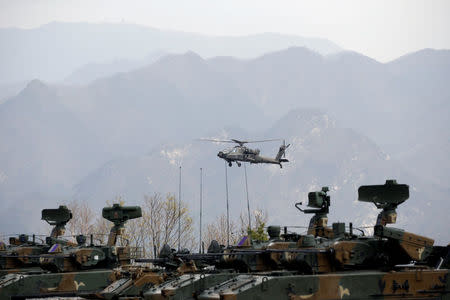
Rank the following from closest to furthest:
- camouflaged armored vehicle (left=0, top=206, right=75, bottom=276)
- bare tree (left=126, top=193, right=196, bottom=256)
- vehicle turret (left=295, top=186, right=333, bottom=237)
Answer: vehicle turret (left=295, top=186, right=333, bottom=237) < camouflaged armored vehicle (left=0, top=206, right=75, bottom=276) < bare tree (left=126, top=193, right=196, bottom=256)

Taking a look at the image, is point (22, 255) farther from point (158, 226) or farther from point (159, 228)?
point (159, 228)

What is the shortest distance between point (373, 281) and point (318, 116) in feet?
483

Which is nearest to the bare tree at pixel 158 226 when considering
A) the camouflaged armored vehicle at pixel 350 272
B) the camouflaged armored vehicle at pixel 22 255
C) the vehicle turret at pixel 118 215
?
the camouflaged armored vehicle at pixel 22 255

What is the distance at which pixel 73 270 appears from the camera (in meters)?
34.1

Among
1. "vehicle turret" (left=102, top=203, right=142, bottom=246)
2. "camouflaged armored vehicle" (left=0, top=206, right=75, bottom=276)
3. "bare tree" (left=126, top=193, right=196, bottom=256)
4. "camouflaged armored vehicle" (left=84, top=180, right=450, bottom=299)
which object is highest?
"bare tree" (left=126, top=193, right=196, bottom=256)

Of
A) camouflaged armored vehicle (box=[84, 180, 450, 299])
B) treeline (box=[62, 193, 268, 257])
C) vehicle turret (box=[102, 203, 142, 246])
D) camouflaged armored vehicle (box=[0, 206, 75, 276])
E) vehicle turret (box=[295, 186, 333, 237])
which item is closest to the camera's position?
camouflaged armored vehicle (box=[84, 180, 450, 299])

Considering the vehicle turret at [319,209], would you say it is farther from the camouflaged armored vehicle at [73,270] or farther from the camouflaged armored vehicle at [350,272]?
the camouflaged armored vehicle at [73,270]

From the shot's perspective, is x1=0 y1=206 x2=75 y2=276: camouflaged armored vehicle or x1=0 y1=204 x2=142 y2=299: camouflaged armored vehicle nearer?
x1=0 y1=204 x2=142 y2=299: camouflaged armored vehicle

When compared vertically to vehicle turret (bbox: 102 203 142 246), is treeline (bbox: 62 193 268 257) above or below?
above

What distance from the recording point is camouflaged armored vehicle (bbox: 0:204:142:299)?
32.4m

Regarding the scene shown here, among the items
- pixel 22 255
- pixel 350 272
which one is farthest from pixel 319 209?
pixel 22 255

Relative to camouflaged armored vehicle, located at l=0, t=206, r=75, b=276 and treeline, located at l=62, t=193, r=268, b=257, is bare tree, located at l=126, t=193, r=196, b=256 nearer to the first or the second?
treeline, located at l=62, t=193, r=268, b=257

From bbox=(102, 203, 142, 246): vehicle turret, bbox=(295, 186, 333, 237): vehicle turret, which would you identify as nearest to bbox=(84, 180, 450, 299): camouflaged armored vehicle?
bbox=(295, 186, 333, 237): vehicle turret

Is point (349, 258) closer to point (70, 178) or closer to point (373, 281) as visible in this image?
point (373, 281)
